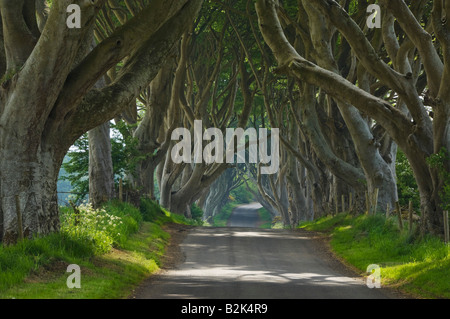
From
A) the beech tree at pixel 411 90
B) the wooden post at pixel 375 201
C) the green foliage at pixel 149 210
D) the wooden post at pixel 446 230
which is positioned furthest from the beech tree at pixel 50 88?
the green foliage at pixel 149 210

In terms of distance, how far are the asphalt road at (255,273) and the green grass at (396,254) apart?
0.55 m

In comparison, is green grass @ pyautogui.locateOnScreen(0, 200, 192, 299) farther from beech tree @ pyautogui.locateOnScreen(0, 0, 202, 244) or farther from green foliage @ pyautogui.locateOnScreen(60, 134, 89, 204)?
green foliage @ pyautogui.locateOnScreen(60, 134, 89, 204)

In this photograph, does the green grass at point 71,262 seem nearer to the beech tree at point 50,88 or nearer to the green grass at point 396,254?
the beech tree at point 50,88

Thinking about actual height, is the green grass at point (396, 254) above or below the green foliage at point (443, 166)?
below

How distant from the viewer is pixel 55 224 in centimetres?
1384

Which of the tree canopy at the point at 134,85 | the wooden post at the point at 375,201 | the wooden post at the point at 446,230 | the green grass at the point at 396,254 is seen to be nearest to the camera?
the green grass at the point at 396,254

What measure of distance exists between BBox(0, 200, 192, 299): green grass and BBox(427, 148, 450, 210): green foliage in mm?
6509

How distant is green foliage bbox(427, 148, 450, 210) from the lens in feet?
48.9

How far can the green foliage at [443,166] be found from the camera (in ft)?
48.9

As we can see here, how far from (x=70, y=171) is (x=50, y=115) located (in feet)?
38.3

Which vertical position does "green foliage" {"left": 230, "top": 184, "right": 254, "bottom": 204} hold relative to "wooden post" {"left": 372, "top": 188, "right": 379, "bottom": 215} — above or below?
below

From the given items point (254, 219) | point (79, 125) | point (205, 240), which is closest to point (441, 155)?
point (79, 125)

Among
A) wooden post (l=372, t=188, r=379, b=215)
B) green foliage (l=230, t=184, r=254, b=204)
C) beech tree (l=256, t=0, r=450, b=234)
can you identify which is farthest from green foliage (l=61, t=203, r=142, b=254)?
green foliage (l=230, t=184, r=254, b=204)
